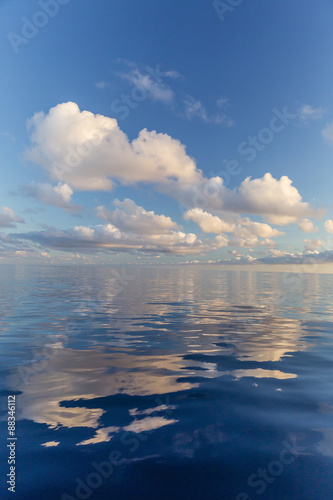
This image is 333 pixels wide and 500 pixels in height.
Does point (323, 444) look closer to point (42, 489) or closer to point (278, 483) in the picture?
point (278, 483)

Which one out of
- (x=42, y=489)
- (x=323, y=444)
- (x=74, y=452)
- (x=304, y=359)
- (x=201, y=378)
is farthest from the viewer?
(x=304, y=359)

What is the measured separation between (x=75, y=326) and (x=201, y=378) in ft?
43.9

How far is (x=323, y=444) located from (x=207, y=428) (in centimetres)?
296

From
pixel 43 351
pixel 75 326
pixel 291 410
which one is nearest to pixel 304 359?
pixel 291 410

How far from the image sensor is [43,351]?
1507cm

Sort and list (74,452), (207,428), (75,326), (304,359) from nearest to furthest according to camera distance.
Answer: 1. (74,452)
2. (207,428)
3. (304,359)
4. (75,326)

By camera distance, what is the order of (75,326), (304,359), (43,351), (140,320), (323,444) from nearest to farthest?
1. (323,444)
2. (304,359)
3. (43,351)
4. (75,326)
5. (140,320)

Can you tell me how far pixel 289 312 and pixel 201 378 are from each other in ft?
72.4

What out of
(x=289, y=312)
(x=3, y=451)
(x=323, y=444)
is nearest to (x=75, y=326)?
(x=3, y=451)

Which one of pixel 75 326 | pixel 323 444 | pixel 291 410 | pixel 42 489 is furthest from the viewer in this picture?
pixel 75 326

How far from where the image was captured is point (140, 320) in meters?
24.6

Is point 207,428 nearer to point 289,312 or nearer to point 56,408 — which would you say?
point 56,408

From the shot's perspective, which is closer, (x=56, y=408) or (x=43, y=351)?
(x=56, y=408)

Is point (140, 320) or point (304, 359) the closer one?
point (304, 359)
